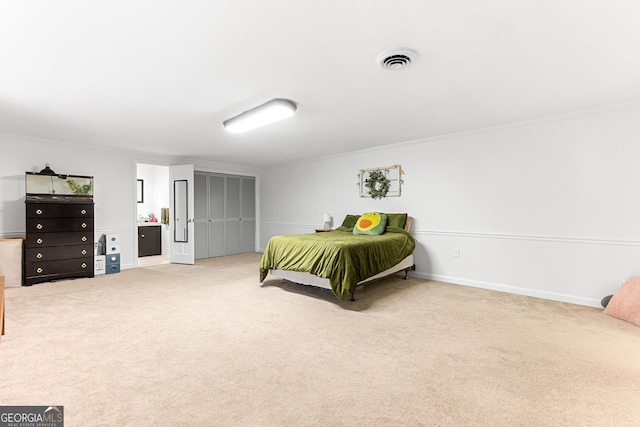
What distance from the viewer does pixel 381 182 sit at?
5.55 m

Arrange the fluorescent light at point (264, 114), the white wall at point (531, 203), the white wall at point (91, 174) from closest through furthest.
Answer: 1. the fluorescent light at point (264, 114)
2. the white wall at point (531, 203)
3. the white wall at point (91, 174)

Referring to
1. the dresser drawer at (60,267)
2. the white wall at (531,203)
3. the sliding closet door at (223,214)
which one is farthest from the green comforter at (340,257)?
the sliding closet door at (223,214)

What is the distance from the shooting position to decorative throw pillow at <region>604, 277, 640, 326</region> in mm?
3010

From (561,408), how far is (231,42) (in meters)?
3.05

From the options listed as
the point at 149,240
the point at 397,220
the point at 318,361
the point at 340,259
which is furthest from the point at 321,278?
the point at 149,240

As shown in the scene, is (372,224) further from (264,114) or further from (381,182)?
(264,114)

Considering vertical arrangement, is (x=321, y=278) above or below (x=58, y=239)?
below

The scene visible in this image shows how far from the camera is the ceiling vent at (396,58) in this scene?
2209mm

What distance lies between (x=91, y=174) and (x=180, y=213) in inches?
65.9

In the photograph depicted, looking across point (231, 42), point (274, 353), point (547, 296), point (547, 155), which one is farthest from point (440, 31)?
point (547, 296)

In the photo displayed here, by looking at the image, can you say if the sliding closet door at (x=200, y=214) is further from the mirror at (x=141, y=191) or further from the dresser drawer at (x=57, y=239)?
the dresser drawer at (x=57, y=239)

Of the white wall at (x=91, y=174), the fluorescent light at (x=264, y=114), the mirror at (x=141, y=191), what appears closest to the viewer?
the fluorescent light at (x=264, y=114)

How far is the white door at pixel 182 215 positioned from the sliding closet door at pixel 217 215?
87 centimetres

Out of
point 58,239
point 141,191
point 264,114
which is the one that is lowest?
point 58,239
